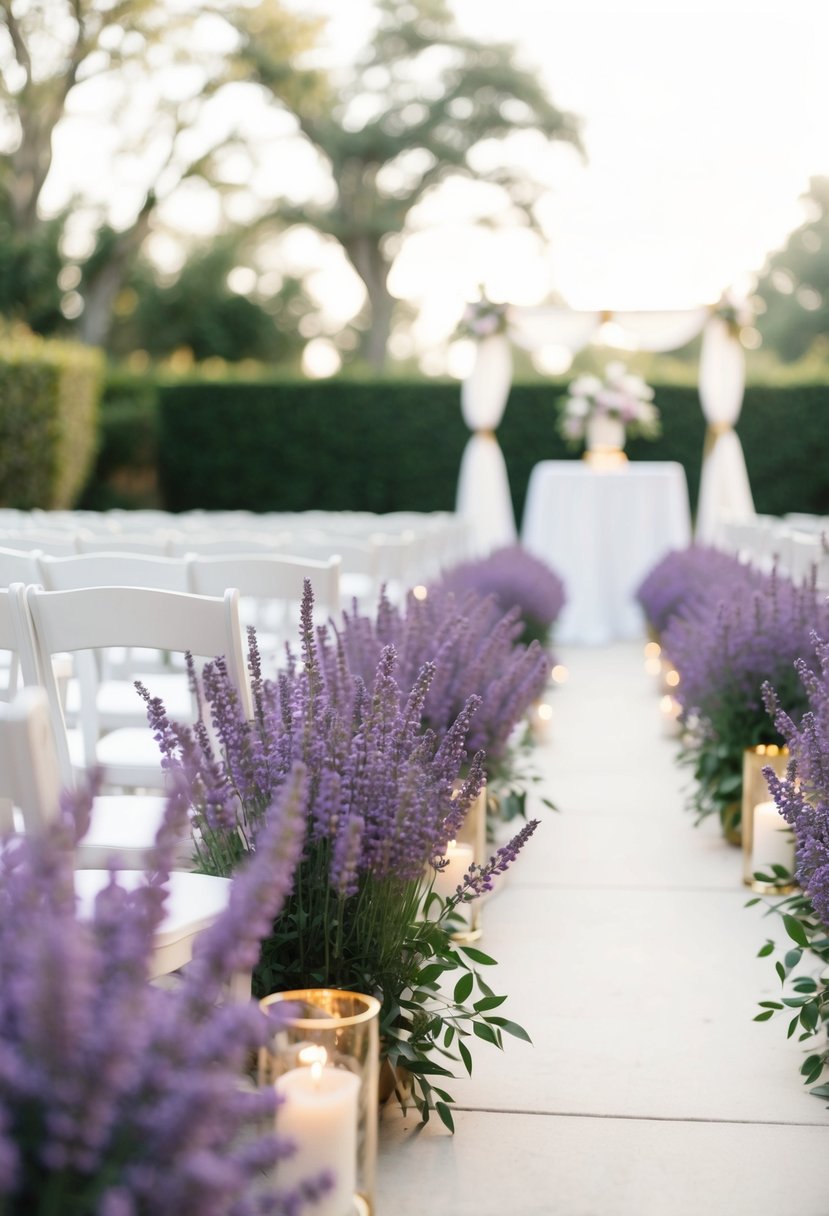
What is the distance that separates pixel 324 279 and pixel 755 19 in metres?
9.23

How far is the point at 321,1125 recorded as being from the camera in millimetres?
1397

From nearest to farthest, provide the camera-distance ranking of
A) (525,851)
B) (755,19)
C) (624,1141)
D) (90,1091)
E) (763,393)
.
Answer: (90,1091)
(624,1141)
(525,851)
(763,393)
(755,19)

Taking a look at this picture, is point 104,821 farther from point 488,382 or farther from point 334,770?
point 488,382

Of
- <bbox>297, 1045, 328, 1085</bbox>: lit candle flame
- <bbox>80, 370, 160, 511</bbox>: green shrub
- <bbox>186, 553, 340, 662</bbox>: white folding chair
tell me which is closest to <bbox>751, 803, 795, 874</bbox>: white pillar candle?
<bbox>186, 553, 340, 662</bbox>: white folding chair

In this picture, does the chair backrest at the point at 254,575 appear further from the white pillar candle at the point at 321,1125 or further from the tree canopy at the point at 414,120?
the tree canopy at the point at 414,120

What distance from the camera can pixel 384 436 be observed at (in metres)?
13.9

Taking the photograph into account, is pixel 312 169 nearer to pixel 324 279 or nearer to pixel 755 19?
pixel 324 279

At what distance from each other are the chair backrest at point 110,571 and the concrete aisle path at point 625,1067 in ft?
3.64

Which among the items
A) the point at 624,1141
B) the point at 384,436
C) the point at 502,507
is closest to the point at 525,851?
the point at 624,1141

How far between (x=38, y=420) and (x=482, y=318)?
4570 mm

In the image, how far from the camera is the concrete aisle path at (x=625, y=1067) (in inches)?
72.7

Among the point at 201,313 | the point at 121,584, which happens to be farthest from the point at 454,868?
the point at 201,313

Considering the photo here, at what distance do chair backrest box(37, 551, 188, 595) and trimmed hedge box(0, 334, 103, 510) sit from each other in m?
9.56

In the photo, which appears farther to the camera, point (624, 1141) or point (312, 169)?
point (312, 169)
